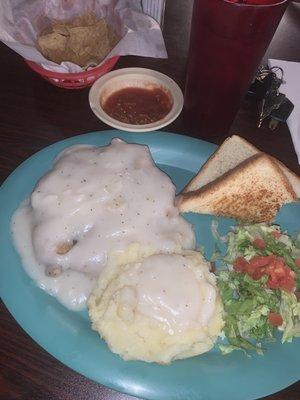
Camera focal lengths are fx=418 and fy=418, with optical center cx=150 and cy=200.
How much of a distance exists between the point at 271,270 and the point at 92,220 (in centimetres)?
70

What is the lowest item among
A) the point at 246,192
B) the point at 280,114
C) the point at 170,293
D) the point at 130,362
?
the point at 130,362

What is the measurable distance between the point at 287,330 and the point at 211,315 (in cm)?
29

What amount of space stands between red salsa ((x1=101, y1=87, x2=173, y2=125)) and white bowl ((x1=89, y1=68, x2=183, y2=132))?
3 cm

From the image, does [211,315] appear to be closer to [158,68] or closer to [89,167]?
[89,167]

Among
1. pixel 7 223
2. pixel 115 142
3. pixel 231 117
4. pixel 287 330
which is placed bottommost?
pixel 7 223

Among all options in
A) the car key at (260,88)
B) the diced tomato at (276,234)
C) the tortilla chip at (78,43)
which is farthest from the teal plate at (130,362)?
the car key at (260,88)

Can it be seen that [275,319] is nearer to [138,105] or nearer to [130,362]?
[130,362]

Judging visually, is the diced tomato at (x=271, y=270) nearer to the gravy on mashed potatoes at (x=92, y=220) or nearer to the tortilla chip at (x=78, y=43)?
the gravy on mashed potatoes at (x=92, y=220)

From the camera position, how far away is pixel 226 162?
180 cm

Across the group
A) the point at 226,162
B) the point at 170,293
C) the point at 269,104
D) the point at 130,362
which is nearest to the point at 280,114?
the point at 269,104

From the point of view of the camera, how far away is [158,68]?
7.27ft

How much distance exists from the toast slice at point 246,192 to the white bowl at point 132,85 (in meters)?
0.35

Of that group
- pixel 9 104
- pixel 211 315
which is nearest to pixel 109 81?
pixel 9 104

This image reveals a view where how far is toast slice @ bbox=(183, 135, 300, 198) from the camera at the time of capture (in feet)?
5.88
